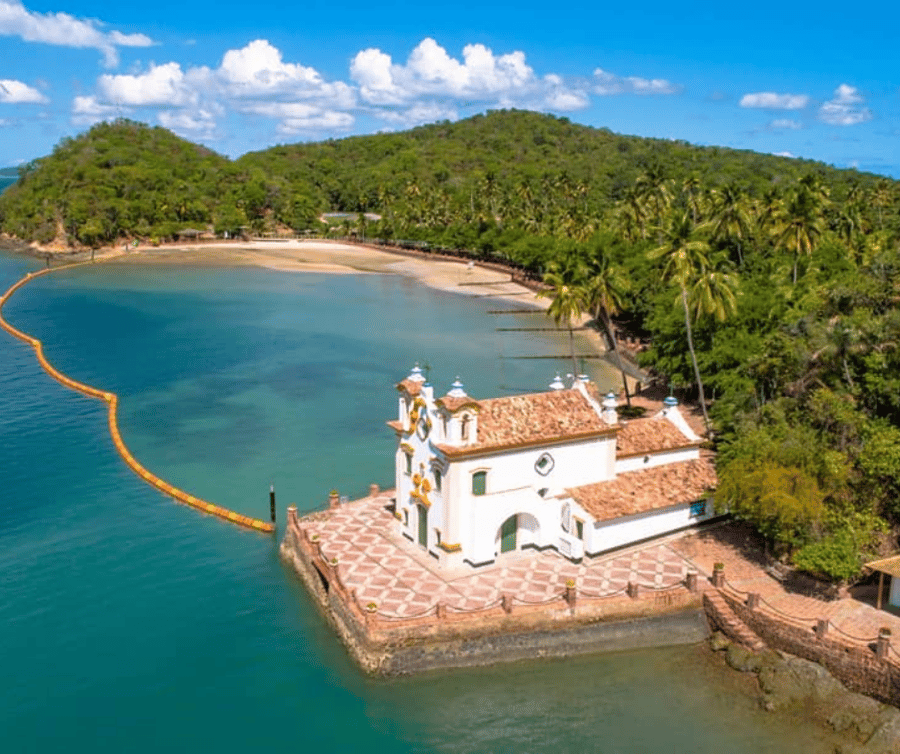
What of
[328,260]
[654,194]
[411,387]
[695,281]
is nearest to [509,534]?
[411,387]

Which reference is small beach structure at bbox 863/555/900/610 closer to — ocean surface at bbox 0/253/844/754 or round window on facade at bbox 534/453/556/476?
ocean surface at bbox 0/253/844/754

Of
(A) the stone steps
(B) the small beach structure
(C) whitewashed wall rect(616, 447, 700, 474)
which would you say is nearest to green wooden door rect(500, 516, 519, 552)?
(C) whitewashed wall rect(616, 447, 700, 474)

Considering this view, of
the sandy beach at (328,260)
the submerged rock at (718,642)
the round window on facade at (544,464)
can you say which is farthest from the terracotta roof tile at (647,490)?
the sandy beach at (328,260)

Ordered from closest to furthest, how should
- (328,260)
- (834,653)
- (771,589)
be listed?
(834,653)
(771,589)
(328,260)

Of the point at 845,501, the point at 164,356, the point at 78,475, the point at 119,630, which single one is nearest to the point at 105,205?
the point at 164,356

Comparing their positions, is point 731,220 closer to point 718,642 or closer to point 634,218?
A: point 634,218

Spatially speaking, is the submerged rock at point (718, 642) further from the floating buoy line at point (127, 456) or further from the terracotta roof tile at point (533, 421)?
the floating buoy line at point (127, 456)
